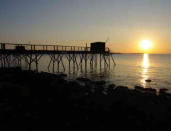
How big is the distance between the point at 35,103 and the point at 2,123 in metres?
2.68

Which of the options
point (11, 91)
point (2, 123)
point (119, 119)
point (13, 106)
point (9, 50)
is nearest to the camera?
point (2, 123)

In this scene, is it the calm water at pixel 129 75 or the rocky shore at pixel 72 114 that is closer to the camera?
the rocky shore at pixel 72 114

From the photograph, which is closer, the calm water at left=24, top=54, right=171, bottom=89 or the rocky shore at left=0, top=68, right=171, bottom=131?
the rocky shore at left=0, top=68, right=171, bottom=131

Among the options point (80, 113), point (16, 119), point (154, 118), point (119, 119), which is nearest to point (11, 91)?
point (16, 119)

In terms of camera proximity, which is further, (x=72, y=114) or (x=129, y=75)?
(x=129, y=75)

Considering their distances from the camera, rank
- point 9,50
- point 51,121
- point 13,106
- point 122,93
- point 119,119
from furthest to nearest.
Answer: point 9,50 < point 122,93 < point 13,106 < point 119,119 < point 51,121

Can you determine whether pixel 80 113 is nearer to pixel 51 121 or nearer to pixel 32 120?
pixel 51 121

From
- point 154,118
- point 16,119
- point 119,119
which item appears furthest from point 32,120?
point 154,118

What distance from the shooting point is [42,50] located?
33812 mm

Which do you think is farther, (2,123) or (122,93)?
(122,93)

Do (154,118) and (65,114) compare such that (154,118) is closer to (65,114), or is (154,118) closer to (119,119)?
(119,119)

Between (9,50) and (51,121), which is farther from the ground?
(9,50)

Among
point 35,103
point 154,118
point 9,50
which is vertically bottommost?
point 154,118

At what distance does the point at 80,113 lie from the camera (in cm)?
998
